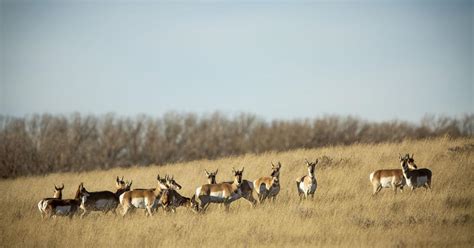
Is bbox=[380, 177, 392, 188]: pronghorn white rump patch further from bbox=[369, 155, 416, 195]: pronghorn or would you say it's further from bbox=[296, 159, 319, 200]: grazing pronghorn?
bbox=[296, 159, 319, 200]: grazing pronghorn

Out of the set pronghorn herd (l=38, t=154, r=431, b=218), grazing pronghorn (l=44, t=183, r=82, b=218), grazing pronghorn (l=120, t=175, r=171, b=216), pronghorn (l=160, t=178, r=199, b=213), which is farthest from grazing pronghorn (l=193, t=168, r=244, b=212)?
grazing pronghorn (l=44, t=183, r=82, b=218)

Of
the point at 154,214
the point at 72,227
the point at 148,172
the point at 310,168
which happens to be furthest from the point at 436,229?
the point at 148,172

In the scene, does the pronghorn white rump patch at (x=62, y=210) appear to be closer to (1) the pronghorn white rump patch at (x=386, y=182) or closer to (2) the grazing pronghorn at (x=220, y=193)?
(2) the grazing pronghorn at (x=220, y=193)

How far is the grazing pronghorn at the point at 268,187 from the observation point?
2031cm

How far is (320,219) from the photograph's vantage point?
16953mm

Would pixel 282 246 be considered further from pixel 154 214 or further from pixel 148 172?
pixel 148 172

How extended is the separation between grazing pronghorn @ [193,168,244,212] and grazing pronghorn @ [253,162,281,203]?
99 cm

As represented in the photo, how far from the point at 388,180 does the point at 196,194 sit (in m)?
Result: 6.27

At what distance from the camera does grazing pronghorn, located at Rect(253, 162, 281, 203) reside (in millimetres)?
20312

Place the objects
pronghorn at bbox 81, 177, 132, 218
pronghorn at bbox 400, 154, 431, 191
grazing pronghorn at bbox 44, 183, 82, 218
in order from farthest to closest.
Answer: pronghorn at bbox 400, 154, 431, 191
pronghorn at bbox 81, 177, 132, 218
grazing pronghorn at bbox 44, 183, 82, 218

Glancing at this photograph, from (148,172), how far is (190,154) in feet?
123

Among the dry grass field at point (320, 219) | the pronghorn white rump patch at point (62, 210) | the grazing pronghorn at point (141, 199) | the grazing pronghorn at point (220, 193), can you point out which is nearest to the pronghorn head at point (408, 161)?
the dry grass field at point (320, 219)

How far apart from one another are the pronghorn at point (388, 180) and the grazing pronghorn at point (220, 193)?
14.7 feet

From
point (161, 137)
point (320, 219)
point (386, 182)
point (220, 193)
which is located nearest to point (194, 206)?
point (220, 193)
